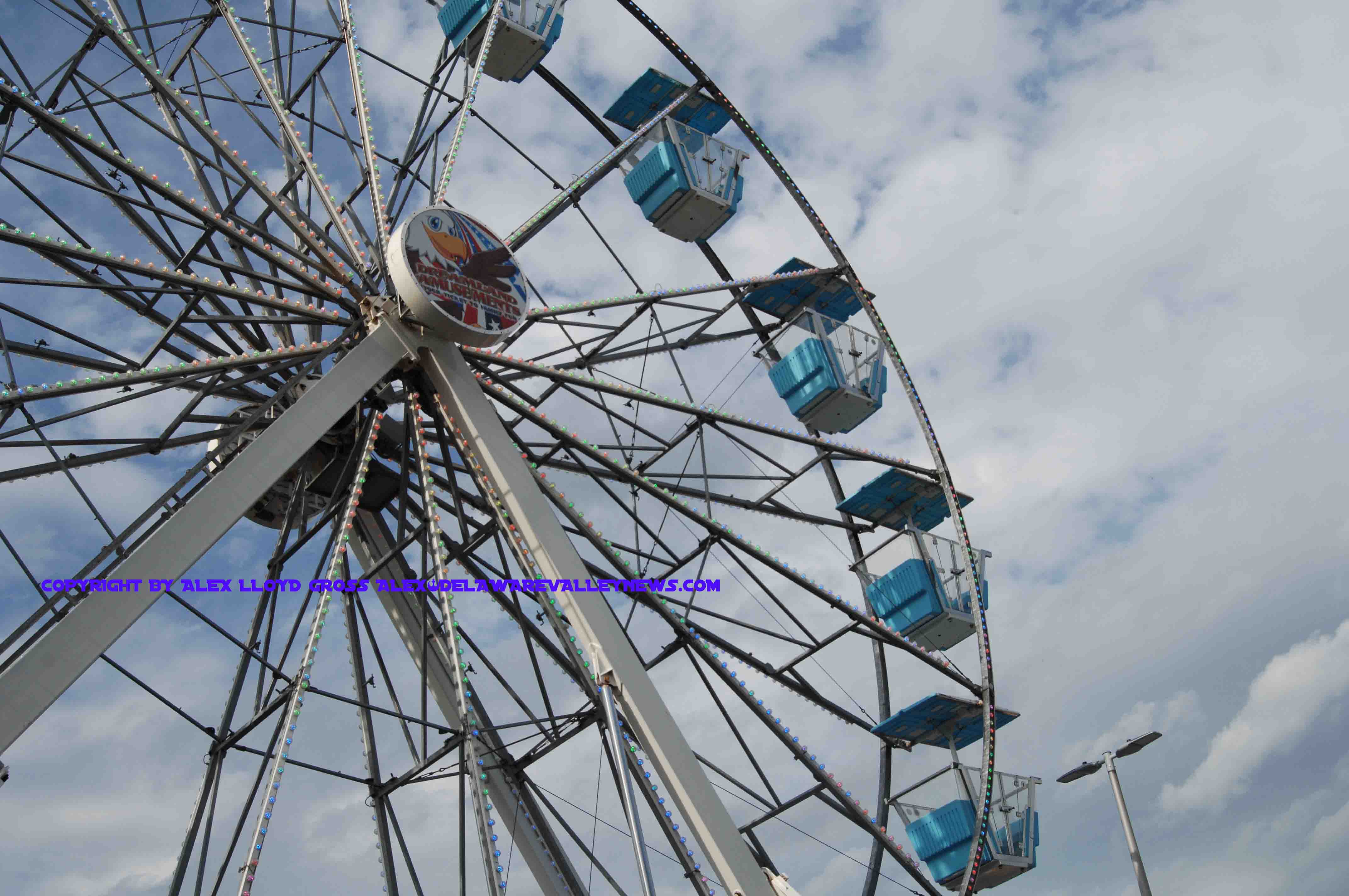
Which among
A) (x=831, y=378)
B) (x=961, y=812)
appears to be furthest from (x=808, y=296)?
(x=961, y=812)

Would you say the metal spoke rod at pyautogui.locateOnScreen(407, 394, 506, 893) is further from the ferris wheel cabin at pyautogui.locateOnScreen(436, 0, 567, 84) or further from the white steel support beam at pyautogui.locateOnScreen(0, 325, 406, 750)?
the ferris wheel cabin at pyautogui.locateOnScreen(436, 0, 567, 84)

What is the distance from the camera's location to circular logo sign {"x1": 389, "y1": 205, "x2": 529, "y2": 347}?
35.5 feet

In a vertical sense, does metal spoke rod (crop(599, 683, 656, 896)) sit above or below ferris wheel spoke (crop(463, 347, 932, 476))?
below

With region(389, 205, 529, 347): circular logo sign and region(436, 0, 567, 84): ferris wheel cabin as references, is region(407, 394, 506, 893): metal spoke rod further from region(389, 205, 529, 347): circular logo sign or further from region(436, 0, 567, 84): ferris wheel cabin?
region(436, 0, 567, 84): ferris wheel cabin

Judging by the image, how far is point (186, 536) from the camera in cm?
892

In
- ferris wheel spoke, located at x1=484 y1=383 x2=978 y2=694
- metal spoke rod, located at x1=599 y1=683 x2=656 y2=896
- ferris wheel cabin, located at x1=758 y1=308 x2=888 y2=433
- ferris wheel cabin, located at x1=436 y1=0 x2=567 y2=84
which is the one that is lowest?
metal spoke rod, located at x1=599 y1=683 x2=656 y2=896

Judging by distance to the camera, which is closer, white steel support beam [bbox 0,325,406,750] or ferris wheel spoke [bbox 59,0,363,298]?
white steel support beam [bbox 0,325,406,750]

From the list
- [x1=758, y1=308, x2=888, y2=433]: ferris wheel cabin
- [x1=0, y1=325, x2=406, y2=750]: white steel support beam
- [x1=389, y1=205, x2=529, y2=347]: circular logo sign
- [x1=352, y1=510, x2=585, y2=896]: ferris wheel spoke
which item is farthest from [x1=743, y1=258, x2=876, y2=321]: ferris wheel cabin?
[x1=0, y1=325, x2=406, y2=750]: white steel support beam

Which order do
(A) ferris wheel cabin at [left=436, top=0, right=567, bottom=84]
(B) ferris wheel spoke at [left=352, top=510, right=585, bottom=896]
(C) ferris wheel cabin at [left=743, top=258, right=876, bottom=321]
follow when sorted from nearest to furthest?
(B) ferris wheel spoke at [left=352, top=510, right=585, bottom=896]
(A) ferris wheel cabin at [left=436, top=0, right=567, bottom=84]
(C) ferris wheel cabin at [left=743, top=258, right=876, bottom=321]

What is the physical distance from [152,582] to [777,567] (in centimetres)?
594

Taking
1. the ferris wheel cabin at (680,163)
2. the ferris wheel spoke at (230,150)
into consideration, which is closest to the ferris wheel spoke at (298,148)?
the ferris wheel spoke at (230,150)

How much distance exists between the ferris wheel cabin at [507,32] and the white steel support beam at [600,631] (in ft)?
15.5

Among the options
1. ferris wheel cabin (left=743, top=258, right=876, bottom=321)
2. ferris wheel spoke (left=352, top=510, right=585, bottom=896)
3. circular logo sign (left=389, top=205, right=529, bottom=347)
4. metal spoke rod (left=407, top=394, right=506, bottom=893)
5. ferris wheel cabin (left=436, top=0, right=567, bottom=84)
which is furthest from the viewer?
ferris wheel cabin (left=743, top=258, right=876, bottom=321)

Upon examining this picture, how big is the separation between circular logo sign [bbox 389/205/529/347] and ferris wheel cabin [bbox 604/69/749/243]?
3.44m
